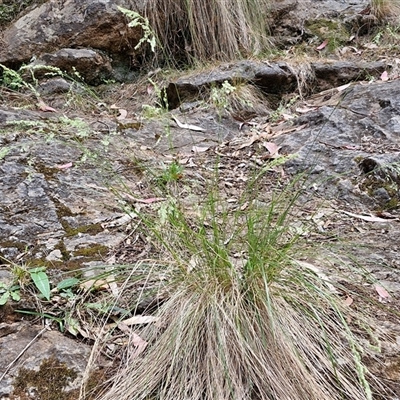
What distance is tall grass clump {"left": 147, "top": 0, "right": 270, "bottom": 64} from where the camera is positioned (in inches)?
131

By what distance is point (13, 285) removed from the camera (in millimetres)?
1136

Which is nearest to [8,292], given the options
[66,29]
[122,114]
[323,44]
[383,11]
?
[122,114]

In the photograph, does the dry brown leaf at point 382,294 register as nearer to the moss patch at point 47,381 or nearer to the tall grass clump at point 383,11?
the moss patch at point 47,381

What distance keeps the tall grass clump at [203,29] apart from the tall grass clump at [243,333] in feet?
8.35

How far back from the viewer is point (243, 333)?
983mm

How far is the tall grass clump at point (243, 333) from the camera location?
2.99 ft

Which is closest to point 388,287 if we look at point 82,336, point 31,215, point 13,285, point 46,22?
point 82,336

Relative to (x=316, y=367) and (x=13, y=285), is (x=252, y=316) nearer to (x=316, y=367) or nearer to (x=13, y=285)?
(x=316, y=367)

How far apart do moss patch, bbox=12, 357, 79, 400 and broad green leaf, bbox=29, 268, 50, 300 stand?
19cm

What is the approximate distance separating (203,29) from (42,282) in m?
2.77

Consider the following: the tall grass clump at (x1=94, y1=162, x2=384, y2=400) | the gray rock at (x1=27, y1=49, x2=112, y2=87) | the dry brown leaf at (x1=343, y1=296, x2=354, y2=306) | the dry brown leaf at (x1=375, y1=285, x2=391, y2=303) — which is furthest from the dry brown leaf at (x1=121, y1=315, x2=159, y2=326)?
the gray rock at (x1=27, y1=49, x2=112, y2=87)

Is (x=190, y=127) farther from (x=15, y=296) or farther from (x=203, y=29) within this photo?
(x=15, y=296)

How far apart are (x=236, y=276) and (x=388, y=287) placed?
0.48m

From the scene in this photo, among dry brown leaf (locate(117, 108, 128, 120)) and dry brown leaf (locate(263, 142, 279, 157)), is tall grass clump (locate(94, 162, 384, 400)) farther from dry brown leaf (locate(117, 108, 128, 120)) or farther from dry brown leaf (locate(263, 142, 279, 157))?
dry brown leaf (locate(117, 108, 128, 120))
